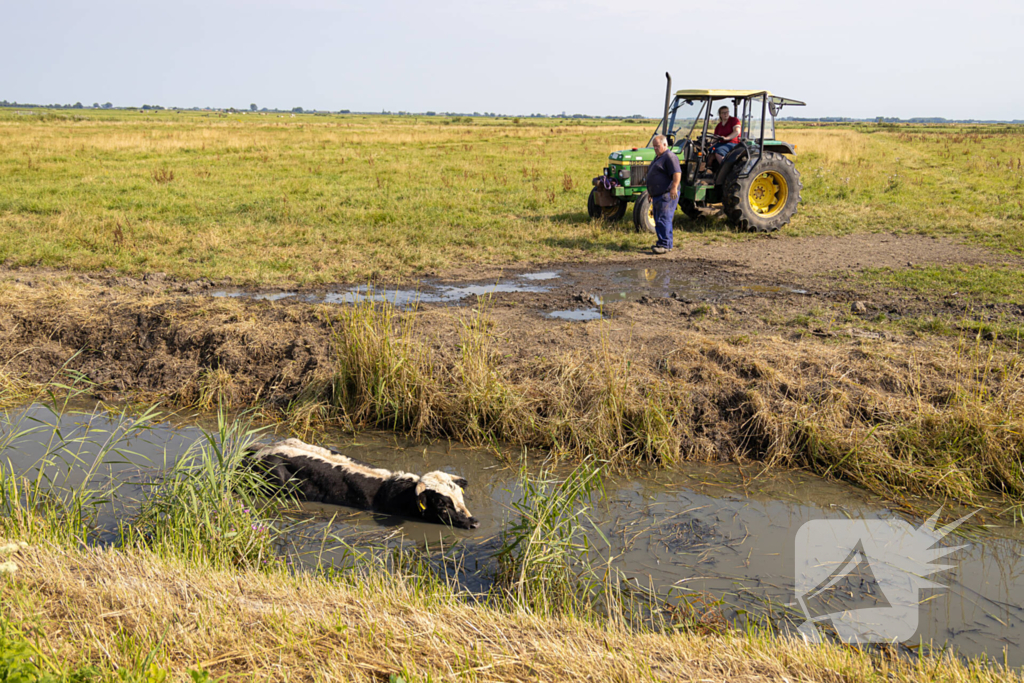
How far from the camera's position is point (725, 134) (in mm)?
11617

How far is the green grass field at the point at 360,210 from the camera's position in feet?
31.9

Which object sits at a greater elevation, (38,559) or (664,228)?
(664,228)

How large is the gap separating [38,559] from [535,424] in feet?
10.1

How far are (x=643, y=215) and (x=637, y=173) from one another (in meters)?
0.92

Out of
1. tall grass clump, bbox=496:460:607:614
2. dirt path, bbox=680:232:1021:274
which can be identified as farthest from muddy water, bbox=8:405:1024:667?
dirt path, bbox=680:232:1021:274

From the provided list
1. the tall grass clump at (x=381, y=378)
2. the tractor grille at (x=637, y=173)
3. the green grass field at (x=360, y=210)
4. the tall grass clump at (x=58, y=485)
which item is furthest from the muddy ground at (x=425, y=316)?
the tractor grille at (x=637, y=173)

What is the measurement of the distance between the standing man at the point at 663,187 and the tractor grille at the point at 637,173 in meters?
1.68

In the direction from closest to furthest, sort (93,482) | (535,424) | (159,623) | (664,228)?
1. (159,623)
2. (93,482)
3. (535,424)
4. (664,228)

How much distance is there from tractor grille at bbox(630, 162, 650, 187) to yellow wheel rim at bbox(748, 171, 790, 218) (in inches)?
76.6

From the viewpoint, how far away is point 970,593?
11.0 ft

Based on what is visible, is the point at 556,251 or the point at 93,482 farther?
the point at 556,251

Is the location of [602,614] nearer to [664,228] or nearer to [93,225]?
[664,228]

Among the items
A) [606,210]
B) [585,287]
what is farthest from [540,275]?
[606,210]

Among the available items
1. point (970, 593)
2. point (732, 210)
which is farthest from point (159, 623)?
point (732, 210)
